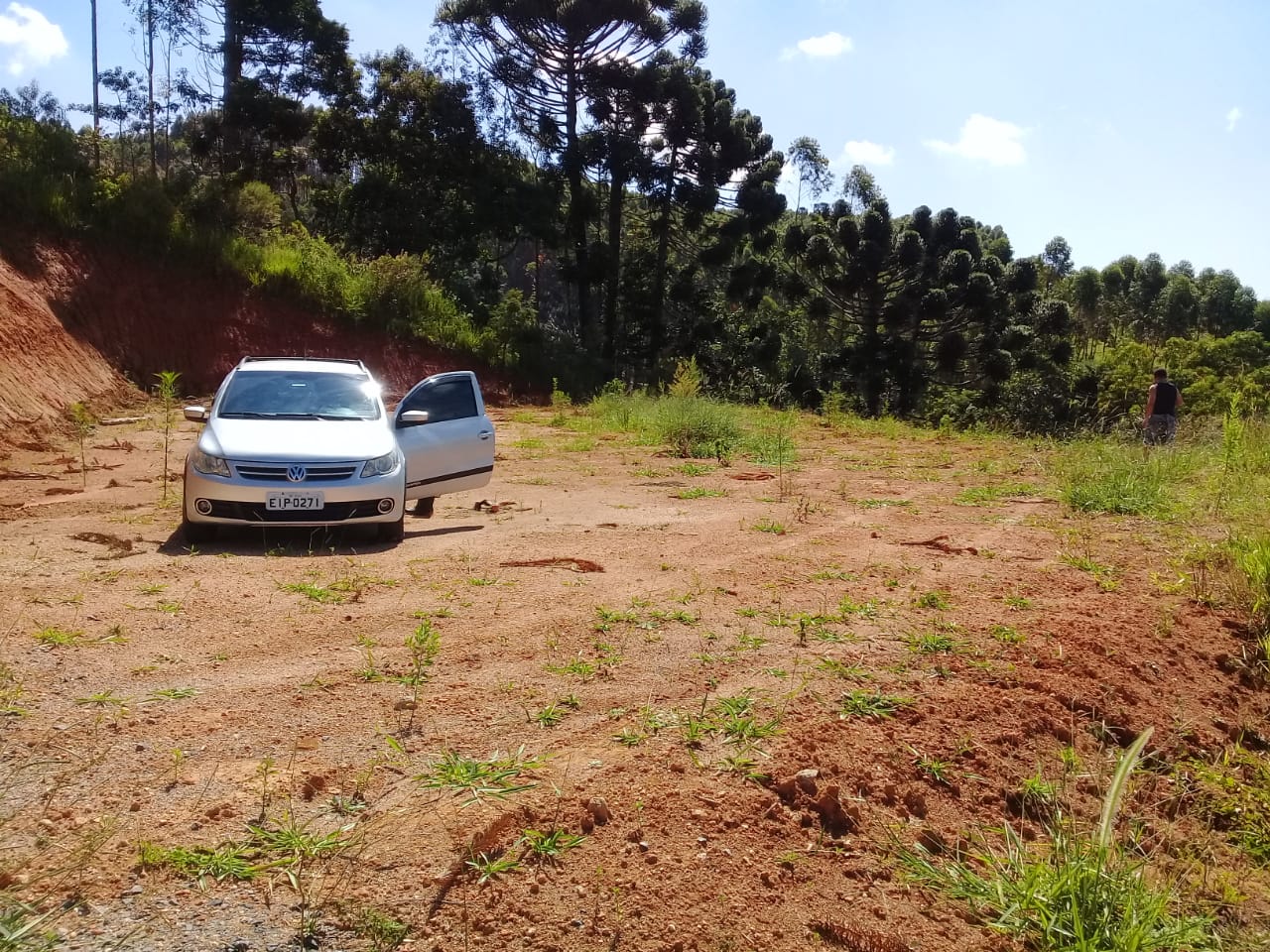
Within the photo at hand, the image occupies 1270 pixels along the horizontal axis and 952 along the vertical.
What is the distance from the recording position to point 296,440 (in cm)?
727

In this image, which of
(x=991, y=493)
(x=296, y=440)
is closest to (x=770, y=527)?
(x=991, y=493)

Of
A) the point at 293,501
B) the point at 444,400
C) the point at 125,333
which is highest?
the point at 125,333

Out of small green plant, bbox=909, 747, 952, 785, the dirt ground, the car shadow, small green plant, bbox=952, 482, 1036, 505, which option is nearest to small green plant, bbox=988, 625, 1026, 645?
the dirt ground

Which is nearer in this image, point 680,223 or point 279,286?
point 279,286

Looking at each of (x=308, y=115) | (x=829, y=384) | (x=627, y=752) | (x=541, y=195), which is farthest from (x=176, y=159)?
(x=627, y=752)

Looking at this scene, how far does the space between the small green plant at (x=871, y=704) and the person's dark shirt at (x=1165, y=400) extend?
11142 millimetres

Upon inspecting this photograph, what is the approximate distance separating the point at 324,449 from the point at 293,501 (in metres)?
0.50

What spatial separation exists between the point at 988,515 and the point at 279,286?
19.4 metres

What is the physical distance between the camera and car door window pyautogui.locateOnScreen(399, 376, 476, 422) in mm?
8594

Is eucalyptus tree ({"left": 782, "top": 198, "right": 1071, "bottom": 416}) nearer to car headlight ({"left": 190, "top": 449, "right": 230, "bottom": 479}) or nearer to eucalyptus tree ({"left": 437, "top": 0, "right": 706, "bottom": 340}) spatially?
eucalyptus tree ({"left": 437, "top": 0, "right": 706, "bottom": 340})

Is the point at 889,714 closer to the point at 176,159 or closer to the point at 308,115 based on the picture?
the point at 308,115

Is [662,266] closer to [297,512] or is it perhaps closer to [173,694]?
[297,512]

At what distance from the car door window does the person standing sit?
931 cm

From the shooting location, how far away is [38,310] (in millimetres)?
17094
